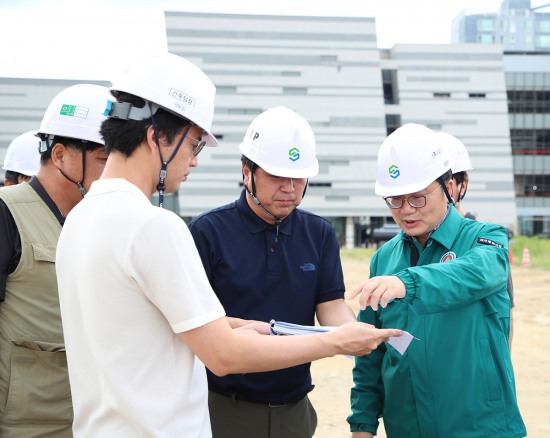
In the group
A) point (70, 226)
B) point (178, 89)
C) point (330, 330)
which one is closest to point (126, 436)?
point (70, 226)

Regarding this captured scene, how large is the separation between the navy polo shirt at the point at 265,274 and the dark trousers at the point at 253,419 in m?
0.04

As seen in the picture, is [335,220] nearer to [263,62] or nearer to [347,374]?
[263,62]

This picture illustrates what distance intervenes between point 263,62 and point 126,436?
54.4 meters

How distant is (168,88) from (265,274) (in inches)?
46.9

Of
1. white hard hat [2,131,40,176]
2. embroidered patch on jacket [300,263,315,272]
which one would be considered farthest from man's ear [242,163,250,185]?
white hard hat [2,131,40,176]

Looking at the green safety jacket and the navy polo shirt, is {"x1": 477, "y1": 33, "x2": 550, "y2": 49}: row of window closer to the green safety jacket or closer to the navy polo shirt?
the navy polo shirt

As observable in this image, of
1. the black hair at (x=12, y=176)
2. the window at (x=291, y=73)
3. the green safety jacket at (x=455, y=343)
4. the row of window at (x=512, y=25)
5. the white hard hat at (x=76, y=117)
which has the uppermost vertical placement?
the row of window at (x=512, y=25)

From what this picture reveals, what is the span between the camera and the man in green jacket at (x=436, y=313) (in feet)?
7.97

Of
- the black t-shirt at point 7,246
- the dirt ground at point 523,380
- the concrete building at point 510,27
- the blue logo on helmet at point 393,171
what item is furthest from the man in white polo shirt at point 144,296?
the concrete building at point 510,27

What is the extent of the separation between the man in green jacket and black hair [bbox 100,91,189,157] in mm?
907

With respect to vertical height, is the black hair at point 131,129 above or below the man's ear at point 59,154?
above

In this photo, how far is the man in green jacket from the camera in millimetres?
2430

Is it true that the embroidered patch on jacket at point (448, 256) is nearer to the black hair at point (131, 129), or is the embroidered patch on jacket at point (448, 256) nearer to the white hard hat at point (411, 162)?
the white hard hat at point (411, 162)

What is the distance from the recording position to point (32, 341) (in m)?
2.54
